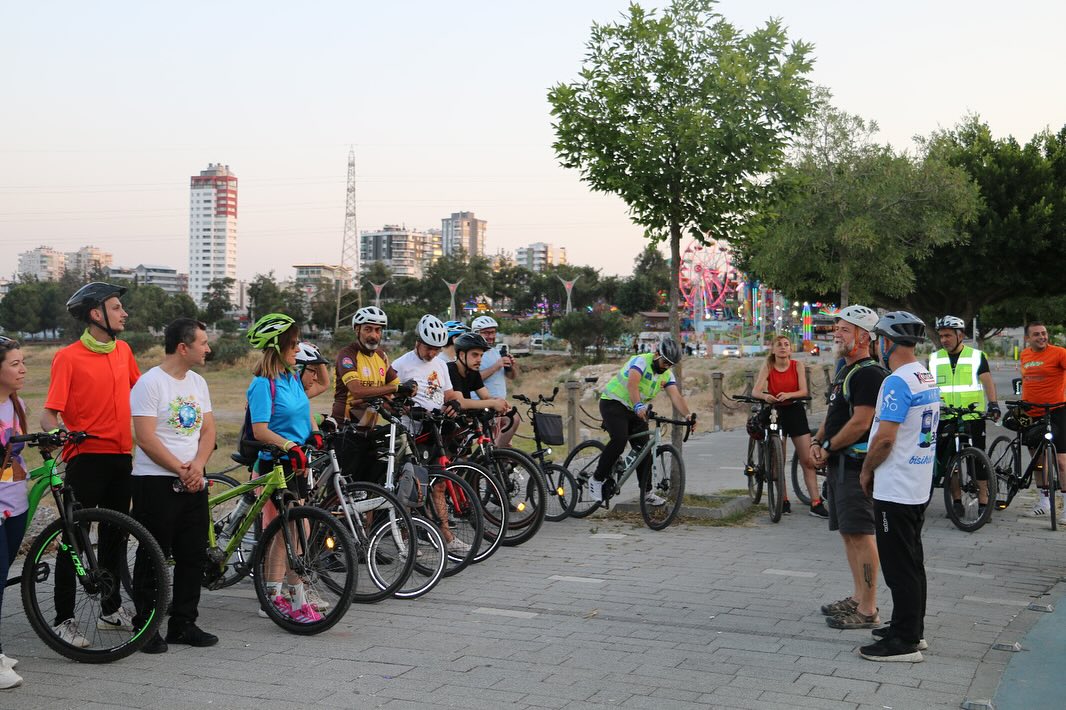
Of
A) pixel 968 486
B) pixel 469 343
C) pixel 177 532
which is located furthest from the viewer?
pixel 968 486

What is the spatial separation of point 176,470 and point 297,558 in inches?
32.3

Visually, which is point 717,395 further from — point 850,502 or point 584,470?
point 850,502

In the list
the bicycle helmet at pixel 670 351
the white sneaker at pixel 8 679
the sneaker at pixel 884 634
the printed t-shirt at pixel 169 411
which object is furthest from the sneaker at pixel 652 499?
the white sneaker at pixel 8 679

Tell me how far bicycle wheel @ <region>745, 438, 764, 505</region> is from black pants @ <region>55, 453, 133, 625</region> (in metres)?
6.11

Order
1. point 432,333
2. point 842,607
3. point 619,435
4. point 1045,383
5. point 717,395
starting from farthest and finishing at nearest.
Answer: point 717,395 < point 1045,383 < point 619,435 < point 432,333 < point 842,607

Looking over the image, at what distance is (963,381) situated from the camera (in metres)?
10.1

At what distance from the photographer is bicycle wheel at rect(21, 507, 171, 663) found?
5430 millimetres

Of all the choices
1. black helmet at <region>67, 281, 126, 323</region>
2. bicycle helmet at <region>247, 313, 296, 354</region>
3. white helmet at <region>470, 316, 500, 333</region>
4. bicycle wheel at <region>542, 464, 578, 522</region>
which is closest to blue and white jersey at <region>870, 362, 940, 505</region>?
bicycle helmet at <region>247, 313, 296, 354</region>

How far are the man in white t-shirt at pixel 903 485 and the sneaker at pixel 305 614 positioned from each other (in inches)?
115

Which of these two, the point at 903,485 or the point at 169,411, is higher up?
the point at 169,411

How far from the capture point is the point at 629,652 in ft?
18.8

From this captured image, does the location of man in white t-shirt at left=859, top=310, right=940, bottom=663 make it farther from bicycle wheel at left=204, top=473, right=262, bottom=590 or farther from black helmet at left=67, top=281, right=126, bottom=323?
black helmet at left=67, top=281, right=126, bottom=323

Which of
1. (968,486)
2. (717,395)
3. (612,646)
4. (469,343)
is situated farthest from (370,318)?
(717,395)

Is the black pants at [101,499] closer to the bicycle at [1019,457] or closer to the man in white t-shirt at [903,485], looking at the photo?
the man in white t-shirt at [903,485]
